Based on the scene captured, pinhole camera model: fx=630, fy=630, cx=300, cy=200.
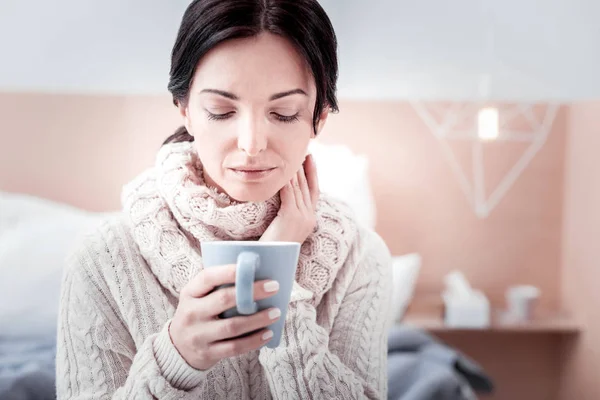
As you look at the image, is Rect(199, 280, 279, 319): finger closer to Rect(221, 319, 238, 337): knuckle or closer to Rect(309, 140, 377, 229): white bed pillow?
Rect(221, 319, 238, 337): knuckle

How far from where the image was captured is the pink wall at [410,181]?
2.91ft

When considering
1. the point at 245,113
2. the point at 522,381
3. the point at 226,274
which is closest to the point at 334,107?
the point at 245,113

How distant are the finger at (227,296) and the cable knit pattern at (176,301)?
12 centimetres

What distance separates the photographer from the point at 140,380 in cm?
55

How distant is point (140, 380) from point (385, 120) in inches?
30.3

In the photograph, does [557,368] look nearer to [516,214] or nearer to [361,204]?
[516,214]

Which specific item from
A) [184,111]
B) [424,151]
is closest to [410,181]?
[424,151]

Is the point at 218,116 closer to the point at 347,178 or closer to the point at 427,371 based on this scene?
the point at 427,371

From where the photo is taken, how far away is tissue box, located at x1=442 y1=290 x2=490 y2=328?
1061 millimetres

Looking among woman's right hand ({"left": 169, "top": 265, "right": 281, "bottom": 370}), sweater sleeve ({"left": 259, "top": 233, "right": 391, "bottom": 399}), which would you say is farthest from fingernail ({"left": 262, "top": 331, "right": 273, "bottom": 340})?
sweater sleeve ({"left": 259, "top": 233, "right": 391, "bottom": 399})

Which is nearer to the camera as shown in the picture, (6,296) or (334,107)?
(334,107)

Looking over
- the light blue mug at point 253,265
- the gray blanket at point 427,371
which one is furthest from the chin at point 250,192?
the gray blanket at point 427,371

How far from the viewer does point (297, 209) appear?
24.6 inches

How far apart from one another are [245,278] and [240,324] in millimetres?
52
